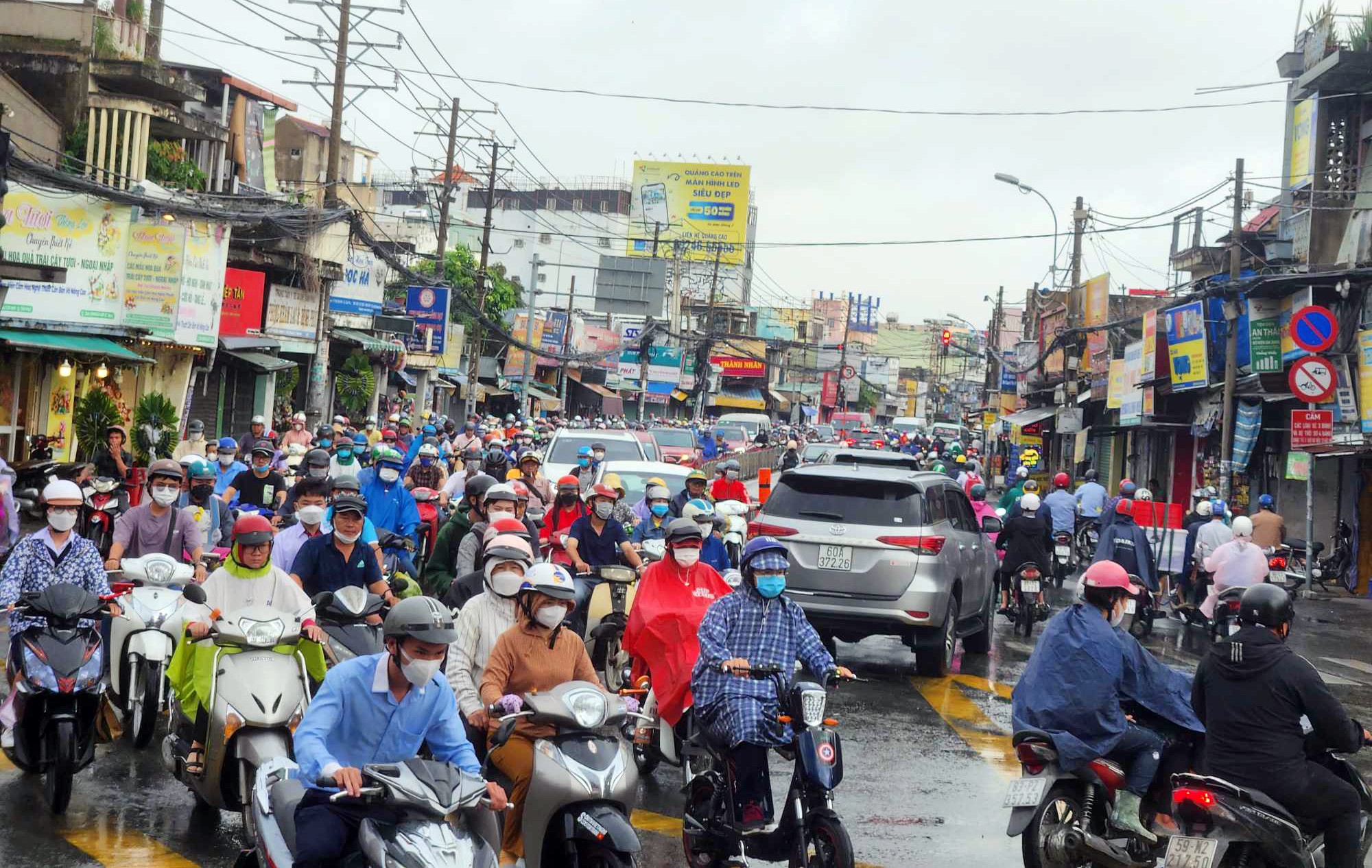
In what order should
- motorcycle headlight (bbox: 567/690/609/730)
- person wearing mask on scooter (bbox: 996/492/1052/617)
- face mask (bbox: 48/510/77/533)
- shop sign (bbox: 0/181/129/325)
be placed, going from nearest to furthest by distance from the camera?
motorcycle headlight (bbox: 567/690/609/730), face mask (bbox: 48/510/77/533), person wearing mask on scooter (bbox: 996/492/1052/617), shop sign (bbox: 0/181/129/325)

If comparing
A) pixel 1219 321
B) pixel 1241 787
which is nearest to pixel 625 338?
pixel 1219 321

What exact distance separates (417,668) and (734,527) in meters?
12.0

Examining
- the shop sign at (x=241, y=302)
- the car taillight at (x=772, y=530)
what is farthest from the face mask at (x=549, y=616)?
the shop sign at (x=241, y=302)

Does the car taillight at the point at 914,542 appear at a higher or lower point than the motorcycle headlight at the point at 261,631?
higher

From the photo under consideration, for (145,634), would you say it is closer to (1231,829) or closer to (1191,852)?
(1191,852)

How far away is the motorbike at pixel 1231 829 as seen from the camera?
242 inches

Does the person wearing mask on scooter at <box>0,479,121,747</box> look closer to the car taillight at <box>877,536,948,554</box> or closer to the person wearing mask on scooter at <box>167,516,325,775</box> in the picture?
the person wearing mask on scooter at <box>167,516,325,775</box>

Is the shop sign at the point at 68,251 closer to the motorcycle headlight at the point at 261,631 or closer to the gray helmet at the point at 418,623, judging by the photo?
the motorcycle headlight at the point at 261,631

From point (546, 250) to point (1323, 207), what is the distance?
7322 centimetres

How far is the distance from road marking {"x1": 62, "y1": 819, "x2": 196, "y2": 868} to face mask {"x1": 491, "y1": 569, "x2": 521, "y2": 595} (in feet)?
6.15

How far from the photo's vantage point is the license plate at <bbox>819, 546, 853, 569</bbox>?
12.7 metres

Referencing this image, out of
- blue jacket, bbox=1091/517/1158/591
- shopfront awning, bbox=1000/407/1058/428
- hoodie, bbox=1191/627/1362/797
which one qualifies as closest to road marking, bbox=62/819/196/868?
hoodie, bbox=1191/627/1362/797

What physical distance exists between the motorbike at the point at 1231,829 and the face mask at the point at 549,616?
106 inches

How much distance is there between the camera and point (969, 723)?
1157 cm
